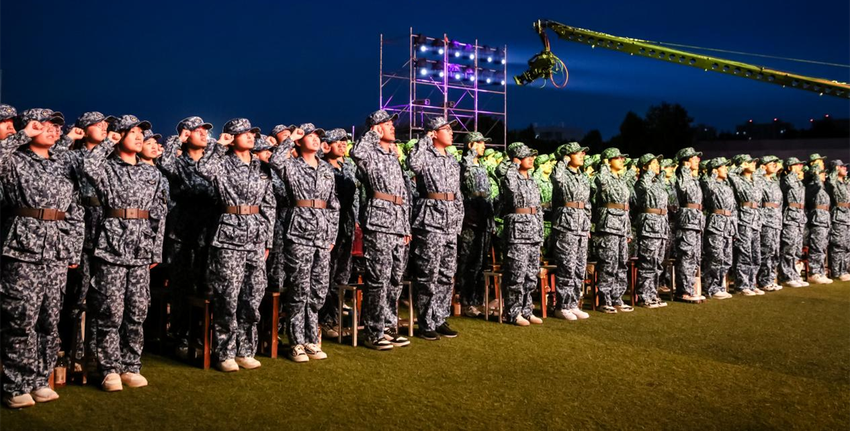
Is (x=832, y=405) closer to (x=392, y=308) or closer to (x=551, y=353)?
(x=551, y=353)

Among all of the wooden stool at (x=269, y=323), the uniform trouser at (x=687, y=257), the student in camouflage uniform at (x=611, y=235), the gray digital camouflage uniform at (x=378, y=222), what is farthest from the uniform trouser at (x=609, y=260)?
the wooden stool at (x=269, y=323)

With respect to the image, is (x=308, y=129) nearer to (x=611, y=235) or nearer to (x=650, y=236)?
(x=611, y=235)

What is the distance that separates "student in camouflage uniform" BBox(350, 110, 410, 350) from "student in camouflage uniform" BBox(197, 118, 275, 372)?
0.92 m

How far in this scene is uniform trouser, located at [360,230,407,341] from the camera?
6129mm

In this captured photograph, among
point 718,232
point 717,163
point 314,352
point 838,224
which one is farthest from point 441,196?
point 838,224

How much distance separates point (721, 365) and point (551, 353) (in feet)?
4.22

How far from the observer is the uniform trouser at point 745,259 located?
10133mm

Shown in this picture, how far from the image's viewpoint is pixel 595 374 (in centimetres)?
534

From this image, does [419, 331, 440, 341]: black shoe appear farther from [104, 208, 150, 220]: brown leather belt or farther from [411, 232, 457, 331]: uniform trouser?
[104, 208, 150, 220]: brown leather belt

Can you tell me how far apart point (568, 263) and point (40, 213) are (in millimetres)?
5153

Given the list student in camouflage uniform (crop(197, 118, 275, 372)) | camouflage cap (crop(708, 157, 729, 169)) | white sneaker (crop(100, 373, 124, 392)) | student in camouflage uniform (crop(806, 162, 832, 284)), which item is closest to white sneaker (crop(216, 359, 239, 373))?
student in camouflage uniform (crop(197, 118, 275, 372))

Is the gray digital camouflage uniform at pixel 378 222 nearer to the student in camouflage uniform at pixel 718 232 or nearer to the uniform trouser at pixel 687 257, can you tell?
the uniform trouser at pixel 687 257

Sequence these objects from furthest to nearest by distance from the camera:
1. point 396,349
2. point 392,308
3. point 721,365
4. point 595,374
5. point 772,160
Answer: point 772,160
point 392,308
point 396,349
point 721,365
point 595,374

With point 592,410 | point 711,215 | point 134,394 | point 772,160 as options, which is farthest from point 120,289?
point 772,160
